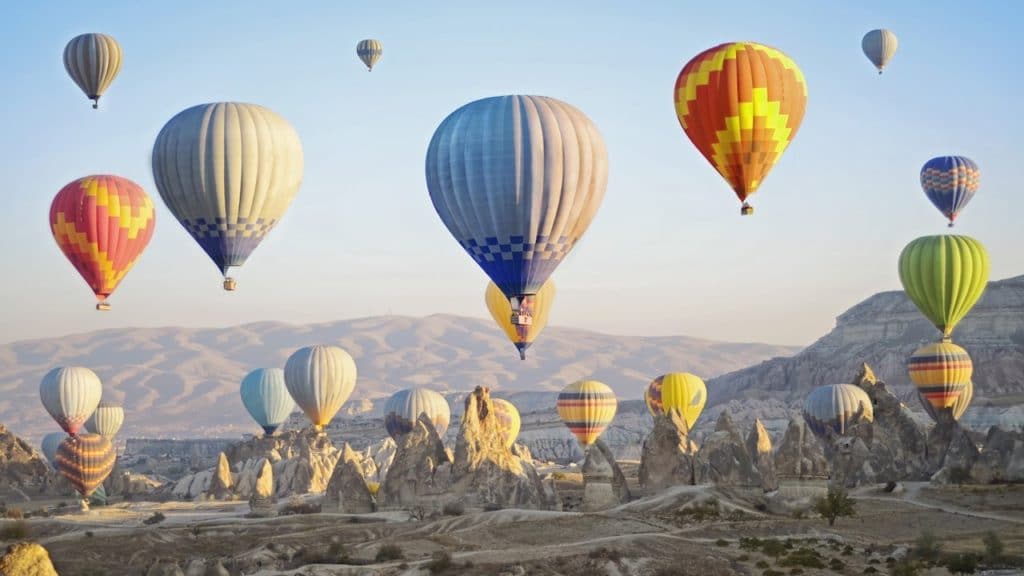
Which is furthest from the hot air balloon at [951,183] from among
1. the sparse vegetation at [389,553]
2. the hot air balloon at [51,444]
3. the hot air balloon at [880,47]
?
the hot air balloon at [51,444]

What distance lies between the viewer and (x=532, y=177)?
195ft

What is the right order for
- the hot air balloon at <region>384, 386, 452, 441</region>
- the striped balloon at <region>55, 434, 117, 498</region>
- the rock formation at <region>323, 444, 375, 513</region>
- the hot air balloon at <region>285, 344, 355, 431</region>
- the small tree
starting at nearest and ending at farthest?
the small tree, the rock formation at <region>323, 444, 375, 513</region>, the striped balloon at <region>55, 434, 117, 498</region>, the hot air balloon at <region>384, 386, 452, 441</region>, the hot air balloon at <region>285, 344, 355, 431</region>

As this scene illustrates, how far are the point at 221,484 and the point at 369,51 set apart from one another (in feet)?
99.2

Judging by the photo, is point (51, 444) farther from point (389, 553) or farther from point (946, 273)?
point (389, 553)

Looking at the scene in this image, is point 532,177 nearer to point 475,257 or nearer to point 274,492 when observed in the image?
point 475,257

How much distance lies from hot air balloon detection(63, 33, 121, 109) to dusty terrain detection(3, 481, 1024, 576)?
862 inches

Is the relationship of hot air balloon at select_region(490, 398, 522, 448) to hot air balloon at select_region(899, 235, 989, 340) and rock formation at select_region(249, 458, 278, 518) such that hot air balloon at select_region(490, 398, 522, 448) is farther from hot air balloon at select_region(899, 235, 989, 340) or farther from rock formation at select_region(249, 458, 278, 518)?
hot air balloon at select_region(899, 235, 989, 340)

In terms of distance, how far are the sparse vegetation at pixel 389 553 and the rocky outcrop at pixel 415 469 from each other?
1636 cm

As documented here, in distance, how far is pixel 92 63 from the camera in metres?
77.2

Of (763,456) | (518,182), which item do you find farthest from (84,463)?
(518,182)

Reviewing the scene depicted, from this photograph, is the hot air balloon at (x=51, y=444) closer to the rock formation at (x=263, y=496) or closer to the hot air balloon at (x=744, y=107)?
the rock formation at (x=263, y=496)

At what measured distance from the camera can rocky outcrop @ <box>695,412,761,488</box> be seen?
7431cm

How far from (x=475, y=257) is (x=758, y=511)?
16089mm

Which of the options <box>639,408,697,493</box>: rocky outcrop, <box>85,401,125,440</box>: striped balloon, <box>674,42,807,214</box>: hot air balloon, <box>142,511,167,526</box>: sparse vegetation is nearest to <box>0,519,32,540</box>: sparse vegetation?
<box>142,511,167,526</box>: sparse vegetation
